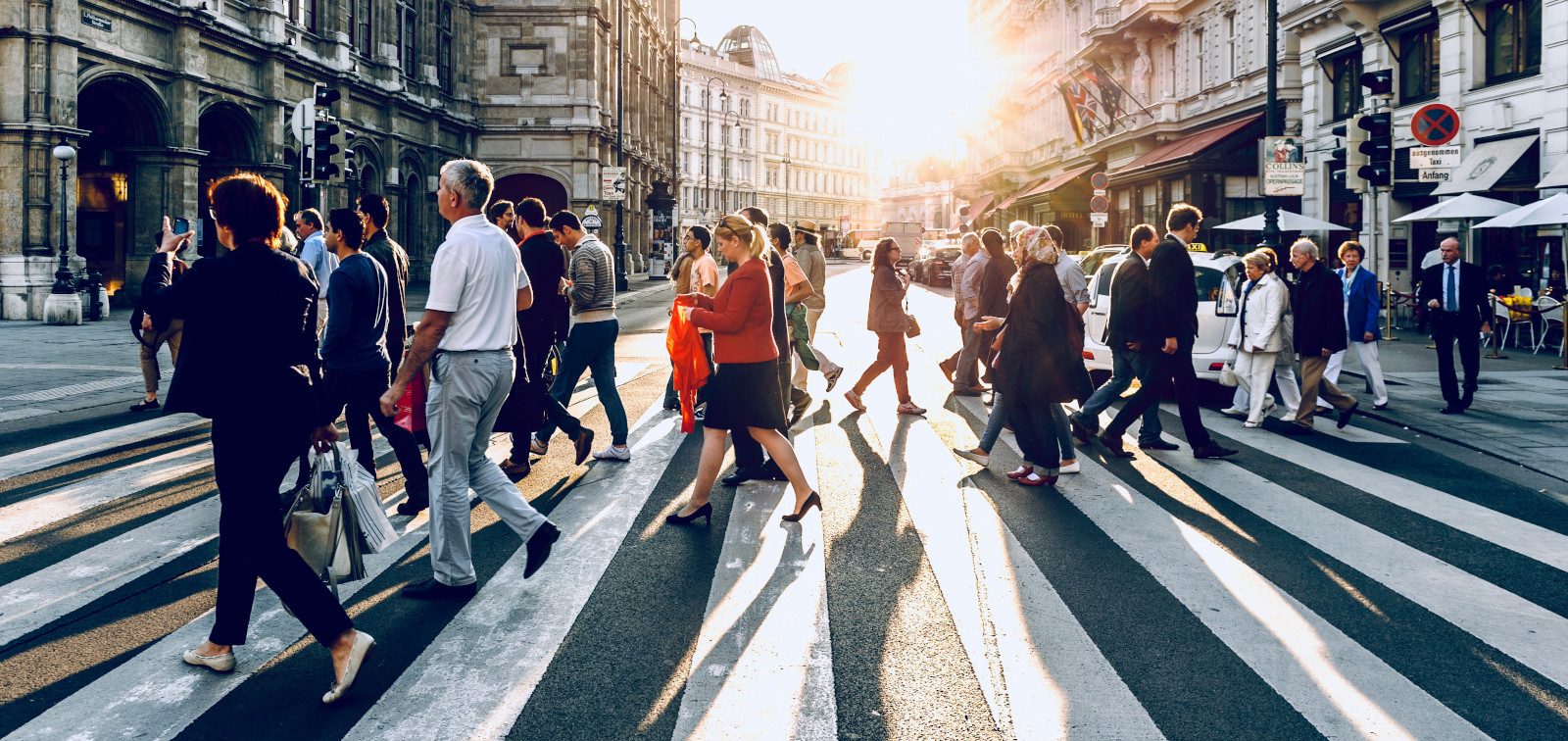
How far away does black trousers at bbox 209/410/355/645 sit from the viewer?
151 inches

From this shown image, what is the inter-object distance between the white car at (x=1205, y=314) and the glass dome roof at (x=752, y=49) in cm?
9834

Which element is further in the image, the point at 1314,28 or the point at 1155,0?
the point at 1155,0

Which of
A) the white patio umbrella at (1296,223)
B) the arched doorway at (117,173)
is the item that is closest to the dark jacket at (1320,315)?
the white patio umbrella at (1296,223)

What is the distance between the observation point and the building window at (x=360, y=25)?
3131cm

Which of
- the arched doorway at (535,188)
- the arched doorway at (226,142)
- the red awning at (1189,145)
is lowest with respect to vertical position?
the arched doorway at (226,142)

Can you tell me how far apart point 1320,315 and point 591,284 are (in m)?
6.34

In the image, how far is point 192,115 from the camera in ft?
72.8

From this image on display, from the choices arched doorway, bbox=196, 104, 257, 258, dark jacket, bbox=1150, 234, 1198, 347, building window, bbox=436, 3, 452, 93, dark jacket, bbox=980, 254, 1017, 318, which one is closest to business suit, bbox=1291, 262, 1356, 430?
dark jacket, bbox=1150, 234, 1198, 347

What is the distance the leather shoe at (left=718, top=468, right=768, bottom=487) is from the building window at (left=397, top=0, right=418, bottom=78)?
102 feet

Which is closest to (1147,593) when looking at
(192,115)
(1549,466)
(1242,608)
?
(1242,608)

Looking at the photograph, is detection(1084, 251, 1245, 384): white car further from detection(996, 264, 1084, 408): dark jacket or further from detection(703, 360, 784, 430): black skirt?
detection(703, 360, 784, 430): black skirt

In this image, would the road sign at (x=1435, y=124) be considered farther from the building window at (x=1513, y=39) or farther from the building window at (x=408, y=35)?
the building window at (x=408, y=35)

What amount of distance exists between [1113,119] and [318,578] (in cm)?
3264

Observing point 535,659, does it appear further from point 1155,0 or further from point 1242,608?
point 1155,0
